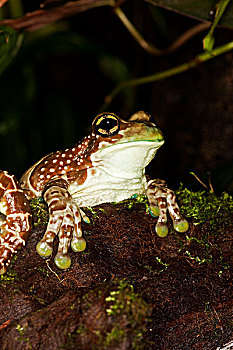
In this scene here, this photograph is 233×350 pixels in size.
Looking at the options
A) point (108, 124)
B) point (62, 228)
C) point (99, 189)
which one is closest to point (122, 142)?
point (108, 124)

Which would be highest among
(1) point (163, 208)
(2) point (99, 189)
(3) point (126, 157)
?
(3) point (126, 157)

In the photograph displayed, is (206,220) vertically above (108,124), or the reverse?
(108,124)

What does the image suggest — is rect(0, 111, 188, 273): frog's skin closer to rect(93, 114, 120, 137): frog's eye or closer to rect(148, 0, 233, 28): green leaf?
rect(93, 114, 120, 137): frog's eye

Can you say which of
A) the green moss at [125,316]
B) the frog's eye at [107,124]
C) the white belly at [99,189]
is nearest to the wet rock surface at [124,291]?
the green moss at [125,316]

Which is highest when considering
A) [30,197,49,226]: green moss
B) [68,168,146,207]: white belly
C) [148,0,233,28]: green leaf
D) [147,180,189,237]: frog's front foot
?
[148,0,233,28]: green leaf

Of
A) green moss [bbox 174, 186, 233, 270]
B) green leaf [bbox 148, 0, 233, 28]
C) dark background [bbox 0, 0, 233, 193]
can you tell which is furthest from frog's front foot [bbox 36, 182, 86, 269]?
green leaf [bbox 148, 0, 233, 28]

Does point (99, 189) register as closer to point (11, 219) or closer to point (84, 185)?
point (84, 185)
